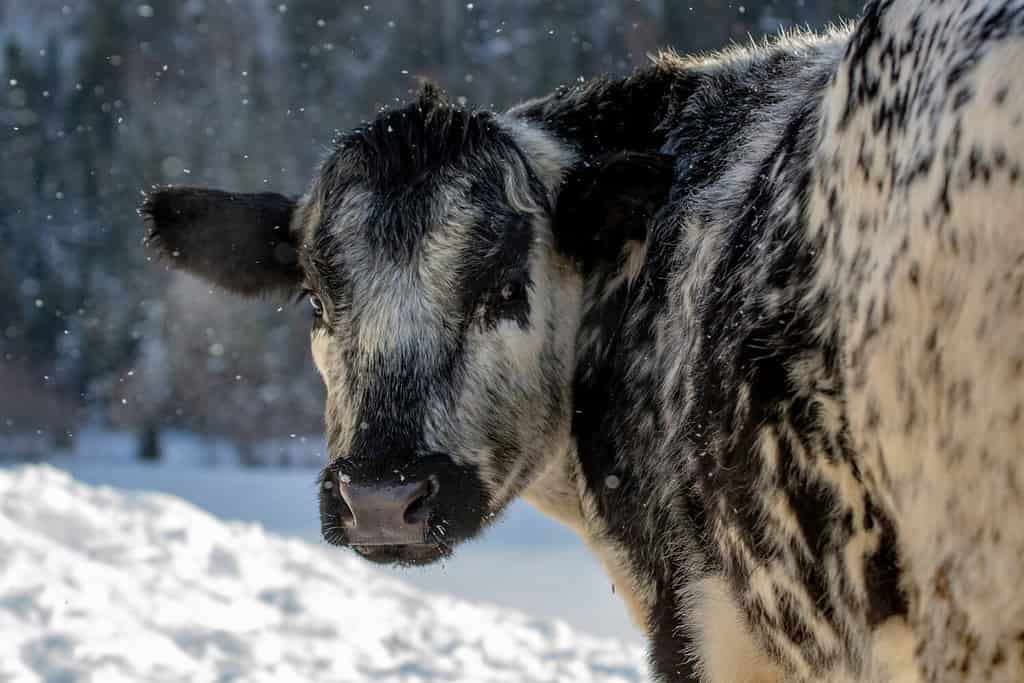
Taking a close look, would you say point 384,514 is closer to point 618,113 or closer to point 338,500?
point 338,500

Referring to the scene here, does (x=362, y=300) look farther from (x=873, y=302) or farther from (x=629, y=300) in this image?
(x=873, y=302)

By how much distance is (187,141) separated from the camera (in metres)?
40.6

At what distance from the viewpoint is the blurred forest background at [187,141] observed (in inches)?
1284

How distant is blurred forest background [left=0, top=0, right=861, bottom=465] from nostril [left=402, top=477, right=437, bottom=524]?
25.0 m

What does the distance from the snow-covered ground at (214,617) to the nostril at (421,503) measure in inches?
119

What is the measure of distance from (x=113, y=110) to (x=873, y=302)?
4294 centimetres

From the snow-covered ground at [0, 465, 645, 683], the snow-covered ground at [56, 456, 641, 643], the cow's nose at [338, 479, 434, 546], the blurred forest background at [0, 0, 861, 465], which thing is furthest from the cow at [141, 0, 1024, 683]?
the blurred forest background at [0, 0, 861, 465]

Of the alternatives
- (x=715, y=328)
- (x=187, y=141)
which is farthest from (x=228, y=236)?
(x=187, y=141)

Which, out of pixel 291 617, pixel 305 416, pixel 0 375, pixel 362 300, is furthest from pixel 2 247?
pixel 362 300

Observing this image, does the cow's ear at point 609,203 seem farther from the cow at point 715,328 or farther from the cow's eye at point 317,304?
the cow's eye at point 317,304

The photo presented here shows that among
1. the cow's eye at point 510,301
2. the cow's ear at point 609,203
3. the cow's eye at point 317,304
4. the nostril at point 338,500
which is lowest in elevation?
the nostril at point 338,500

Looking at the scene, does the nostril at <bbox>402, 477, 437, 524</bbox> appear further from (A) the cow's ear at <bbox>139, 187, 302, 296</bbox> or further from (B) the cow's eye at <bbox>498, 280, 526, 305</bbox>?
(A) the cow's ear at <bbox>139, 187, 302, 296</bbox>

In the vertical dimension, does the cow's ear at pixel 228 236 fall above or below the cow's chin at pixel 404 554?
above

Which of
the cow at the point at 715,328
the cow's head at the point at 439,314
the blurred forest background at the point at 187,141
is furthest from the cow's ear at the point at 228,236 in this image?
the blurred forest background at the point at 187,141
